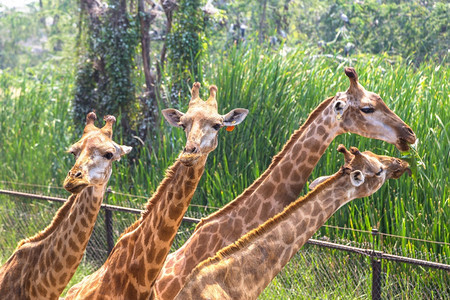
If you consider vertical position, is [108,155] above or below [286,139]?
above

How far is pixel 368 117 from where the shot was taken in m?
4.82

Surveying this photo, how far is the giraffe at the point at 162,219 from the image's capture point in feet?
12.5

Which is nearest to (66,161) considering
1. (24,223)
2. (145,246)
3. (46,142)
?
(46,142)

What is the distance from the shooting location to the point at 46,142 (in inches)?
438

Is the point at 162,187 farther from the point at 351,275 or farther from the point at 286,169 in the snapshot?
the point at 351,275

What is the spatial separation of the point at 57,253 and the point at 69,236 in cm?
16

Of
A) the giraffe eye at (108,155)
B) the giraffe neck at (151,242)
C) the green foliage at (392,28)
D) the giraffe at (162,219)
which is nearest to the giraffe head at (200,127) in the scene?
the giraffe at (162,219)

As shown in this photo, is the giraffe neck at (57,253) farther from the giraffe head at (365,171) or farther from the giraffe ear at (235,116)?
the giraffe head at (365,171)

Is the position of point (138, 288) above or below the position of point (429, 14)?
above

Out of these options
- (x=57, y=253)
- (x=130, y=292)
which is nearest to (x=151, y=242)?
(x=130, y=292)

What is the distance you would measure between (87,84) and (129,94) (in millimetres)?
883

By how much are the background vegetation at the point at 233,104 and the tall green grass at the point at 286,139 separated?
19mm

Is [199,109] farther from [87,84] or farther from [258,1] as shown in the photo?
[258,1]

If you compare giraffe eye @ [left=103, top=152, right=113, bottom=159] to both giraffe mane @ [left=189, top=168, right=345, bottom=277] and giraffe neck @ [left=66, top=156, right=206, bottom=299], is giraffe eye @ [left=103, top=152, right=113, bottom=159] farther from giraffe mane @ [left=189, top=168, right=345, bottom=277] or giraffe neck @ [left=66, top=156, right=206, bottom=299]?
giraffe mane @ [left=189, top=168, right=345, bottom=277]
